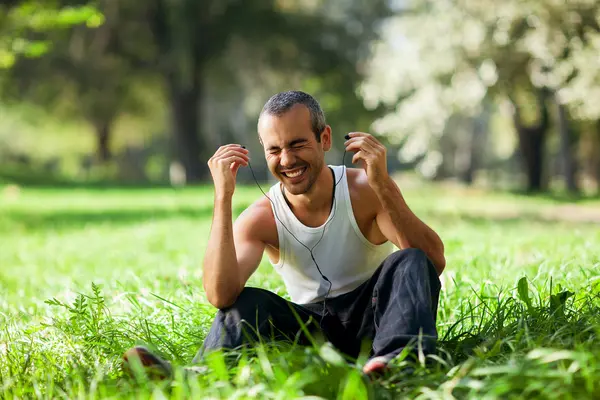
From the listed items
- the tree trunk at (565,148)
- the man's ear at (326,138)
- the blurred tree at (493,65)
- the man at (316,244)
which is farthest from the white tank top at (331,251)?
the tree trunk at (565,148)

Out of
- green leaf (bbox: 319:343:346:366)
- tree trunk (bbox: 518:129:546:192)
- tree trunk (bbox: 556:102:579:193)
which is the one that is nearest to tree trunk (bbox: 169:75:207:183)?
tree trunk (bbox: 518:129:546:192)

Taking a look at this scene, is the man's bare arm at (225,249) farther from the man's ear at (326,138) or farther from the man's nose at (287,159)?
the man's ear at (326,138)

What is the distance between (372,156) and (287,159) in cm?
38

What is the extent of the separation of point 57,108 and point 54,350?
93.9ft

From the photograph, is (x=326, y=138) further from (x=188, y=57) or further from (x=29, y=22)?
(x=188, y=57)

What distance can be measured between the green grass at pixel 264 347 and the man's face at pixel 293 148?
77cm

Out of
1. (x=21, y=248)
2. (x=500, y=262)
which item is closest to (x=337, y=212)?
(x=500, y=262)

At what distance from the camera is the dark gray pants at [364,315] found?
10.8 ft

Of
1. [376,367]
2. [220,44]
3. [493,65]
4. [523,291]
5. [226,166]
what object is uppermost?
[220,44]

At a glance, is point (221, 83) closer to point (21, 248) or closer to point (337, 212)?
point (21, 248)

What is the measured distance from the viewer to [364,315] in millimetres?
3744

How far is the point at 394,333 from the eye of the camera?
3.28 metres

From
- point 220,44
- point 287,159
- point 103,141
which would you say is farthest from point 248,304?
point 103,141

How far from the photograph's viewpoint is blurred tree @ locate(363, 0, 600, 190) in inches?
569
